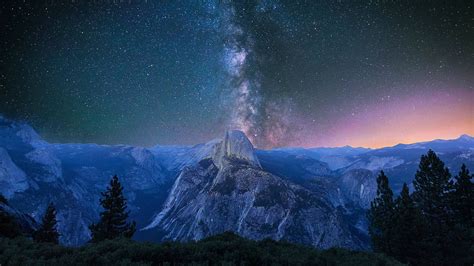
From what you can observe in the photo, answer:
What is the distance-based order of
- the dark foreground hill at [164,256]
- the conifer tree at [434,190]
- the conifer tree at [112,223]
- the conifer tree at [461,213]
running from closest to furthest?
the dark foreground hill at [164,256]
the conifer tree at [461,213]
the conifer tree at [112,223]
the conifer tree at [434,190]

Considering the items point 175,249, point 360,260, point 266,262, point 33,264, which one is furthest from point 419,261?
point 33,264

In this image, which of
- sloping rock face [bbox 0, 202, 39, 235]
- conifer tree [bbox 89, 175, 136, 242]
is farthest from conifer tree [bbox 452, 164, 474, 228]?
sloping rock face [bbox 0, 202, 39, 235]

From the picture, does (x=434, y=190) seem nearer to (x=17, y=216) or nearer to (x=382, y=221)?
(x=382, y=221)

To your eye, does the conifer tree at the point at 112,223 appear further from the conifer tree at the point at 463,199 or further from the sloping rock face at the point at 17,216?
the conifer tree at the point at 463,199

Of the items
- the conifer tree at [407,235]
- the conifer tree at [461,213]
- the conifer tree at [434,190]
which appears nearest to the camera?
the conifer tree at [461,213]

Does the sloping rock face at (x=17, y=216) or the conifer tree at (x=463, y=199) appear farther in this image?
the conifer tree at (x=463, y=199)

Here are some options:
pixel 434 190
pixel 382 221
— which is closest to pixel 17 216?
pixel 382 221

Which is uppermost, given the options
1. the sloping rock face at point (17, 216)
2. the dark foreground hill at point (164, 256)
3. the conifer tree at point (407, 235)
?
the dark foreground hill at point (164, 256)

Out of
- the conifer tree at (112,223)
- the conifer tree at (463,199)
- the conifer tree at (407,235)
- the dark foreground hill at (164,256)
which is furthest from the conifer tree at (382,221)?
the conifer tree at (112,223)
